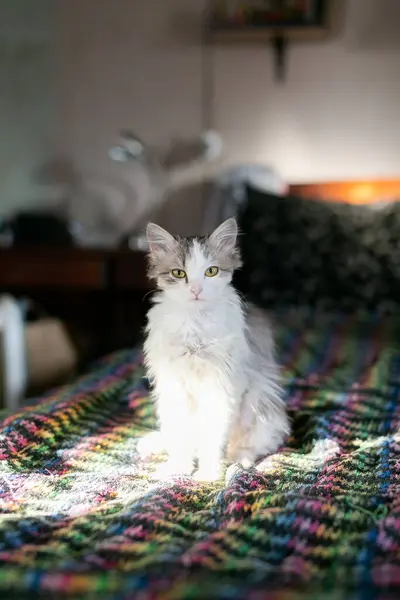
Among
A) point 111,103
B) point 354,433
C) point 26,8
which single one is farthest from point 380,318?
point 26,8

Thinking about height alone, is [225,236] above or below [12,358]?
above

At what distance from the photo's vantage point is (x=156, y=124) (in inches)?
112

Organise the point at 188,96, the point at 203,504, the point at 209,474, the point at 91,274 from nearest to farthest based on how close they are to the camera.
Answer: the point at 203,504 < the point at 209,474 < the point at 91,274 < the point at 188,96

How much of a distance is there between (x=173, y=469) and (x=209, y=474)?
0.28ft

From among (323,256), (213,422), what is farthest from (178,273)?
(323,256)

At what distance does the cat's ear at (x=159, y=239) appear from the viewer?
1.31 meters

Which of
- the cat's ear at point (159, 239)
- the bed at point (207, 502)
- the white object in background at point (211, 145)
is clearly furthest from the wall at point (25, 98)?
the cat's ear at point (159, 239)

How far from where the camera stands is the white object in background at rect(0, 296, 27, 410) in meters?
2.31

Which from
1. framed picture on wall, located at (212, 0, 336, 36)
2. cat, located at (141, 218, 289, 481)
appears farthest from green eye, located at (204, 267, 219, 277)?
framed picture on wall, located at (212, 0, 336, 36)

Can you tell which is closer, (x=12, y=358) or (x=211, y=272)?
(x=211, y=272)

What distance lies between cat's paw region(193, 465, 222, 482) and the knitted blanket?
0.03 meters

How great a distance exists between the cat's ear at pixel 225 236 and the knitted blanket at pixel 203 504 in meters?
0.46

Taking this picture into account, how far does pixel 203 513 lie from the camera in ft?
3.42

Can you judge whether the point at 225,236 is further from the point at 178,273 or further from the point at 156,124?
the point at 156,124
